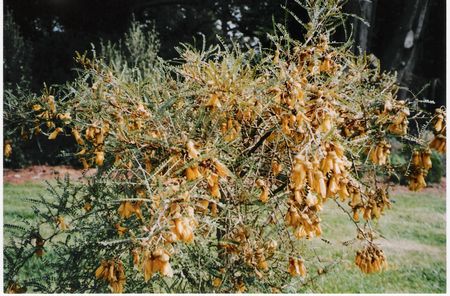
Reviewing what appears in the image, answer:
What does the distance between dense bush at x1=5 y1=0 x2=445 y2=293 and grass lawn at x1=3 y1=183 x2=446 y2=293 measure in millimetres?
445

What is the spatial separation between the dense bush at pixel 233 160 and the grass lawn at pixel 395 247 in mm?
445

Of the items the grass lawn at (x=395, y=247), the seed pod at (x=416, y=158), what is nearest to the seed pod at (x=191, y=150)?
the seed pod at (x=416, y=158)

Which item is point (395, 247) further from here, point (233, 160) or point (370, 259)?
point (233, 160)

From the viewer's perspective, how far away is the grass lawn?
149 inches

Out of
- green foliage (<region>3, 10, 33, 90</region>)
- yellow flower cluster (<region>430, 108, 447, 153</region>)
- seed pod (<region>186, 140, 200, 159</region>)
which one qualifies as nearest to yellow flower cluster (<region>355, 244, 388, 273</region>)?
yellow flower cluster (<region>430, 108, 447, 153</region>)

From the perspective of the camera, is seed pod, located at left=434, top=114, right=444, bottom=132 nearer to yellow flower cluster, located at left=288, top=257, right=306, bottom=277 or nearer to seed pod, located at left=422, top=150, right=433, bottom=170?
seed pod, located at left=422, top=150, right=433, bottom=170

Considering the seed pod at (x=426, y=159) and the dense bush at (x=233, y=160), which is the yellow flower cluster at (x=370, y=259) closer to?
the dense bush at (x=233, y=160)

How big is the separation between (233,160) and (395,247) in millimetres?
3686

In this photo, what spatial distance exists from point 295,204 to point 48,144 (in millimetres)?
8910

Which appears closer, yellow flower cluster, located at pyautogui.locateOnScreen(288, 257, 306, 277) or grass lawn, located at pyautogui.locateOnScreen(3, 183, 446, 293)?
yellow flower cluster, located at pyautogui.locateOnScreen(288, 257, 306, 277)

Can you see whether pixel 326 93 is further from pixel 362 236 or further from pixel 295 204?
pixel 362 236

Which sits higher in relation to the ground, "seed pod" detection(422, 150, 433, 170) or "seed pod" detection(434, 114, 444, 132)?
"seed pod" detection(434, 114, 444, 132)

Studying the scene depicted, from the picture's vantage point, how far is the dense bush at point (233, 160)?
4.88 feet

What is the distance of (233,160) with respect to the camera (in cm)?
173
